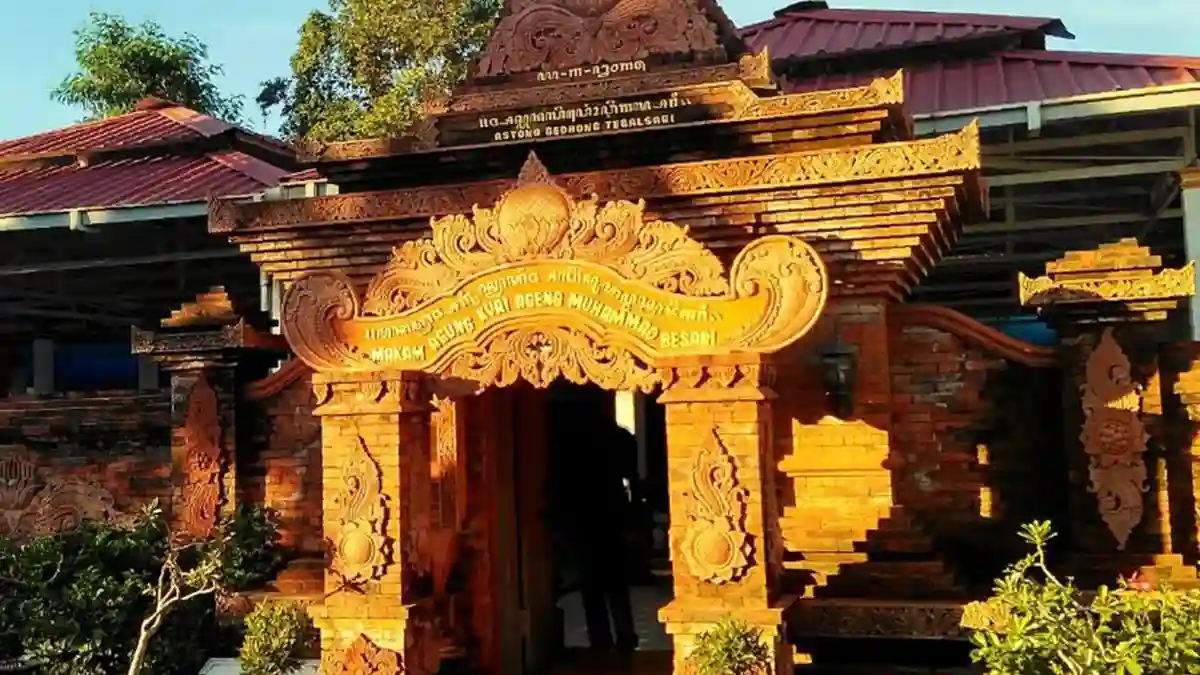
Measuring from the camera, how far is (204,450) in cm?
847

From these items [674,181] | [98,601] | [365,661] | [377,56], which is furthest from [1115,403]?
[377,56]

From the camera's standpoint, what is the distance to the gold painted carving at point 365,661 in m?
6.27

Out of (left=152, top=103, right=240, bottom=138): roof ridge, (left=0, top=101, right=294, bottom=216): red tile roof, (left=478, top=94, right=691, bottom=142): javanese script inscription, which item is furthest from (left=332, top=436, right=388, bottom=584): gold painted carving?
(left=152, top=103, right=240, bottom=138): roof ridge

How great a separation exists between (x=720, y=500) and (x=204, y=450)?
4.27m

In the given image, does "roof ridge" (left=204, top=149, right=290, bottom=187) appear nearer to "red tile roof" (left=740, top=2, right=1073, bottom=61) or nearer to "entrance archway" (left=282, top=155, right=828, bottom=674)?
"red tile roof" (left=740, top=2, right=1073, bottom=61)

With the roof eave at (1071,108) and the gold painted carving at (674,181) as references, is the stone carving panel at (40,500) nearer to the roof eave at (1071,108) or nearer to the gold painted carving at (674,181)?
the gold painted carving at (674,181)

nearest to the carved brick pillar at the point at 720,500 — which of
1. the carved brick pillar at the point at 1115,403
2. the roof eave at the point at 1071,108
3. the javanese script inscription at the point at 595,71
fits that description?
the carved brick pillar at the point at 1115,403

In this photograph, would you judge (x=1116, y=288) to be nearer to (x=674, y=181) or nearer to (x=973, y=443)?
(x=973, y=443)

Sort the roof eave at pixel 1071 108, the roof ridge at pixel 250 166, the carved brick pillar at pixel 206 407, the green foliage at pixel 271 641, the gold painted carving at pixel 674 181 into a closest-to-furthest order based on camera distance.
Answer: the green foliage at pixel 271 641 → the gold painted carving at pixel 674 181 → the carved brick pillar at pixel 206 407 → the roof eave at pixel 1071 108 → the roof ridge at pixel 250 166

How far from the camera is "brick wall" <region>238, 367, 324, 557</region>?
27.4 ft

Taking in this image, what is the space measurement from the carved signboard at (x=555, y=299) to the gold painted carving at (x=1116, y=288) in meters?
2.13

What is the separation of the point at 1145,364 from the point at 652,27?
12.5 ft

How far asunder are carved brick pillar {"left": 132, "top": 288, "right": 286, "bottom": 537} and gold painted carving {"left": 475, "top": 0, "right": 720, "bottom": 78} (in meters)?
2.56

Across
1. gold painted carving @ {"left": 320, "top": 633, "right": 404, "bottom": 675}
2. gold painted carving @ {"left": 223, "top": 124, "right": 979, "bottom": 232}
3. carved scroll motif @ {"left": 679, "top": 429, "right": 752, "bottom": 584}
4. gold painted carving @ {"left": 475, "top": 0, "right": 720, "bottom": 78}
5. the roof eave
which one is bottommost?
gold painted carving @ {"left": 320, "top": 633, "right": 404, "bottom": 675}
